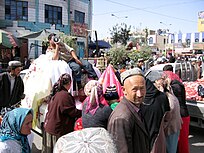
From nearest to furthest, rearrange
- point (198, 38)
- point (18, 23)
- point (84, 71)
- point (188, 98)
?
1. point (84, 71)
2. point (188, 98)
3. point (18, 23)
4. point (198, 38)

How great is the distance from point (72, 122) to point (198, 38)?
49.2 m

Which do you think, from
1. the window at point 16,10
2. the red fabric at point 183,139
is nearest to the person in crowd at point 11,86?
the red fabric at point 183,139

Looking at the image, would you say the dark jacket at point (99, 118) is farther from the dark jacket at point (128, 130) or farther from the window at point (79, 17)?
the window at point (79, 17)

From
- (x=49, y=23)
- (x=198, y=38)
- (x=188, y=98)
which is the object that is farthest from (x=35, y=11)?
(x=198, y=38)

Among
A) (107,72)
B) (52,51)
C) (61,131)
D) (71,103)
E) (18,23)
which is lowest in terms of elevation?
(61,131)

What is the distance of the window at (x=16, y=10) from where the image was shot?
23000 mm

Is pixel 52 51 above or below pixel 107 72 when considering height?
above

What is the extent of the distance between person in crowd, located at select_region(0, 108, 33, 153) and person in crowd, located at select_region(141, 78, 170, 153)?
1.54 metres

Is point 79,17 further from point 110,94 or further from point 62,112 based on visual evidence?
point 110,94

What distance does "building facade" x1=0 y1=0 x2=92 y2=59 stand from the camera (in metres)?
23.0

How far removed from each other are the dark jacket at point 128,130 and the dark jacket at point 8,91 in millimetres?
3458

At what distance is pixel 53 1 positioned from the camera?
2553cm

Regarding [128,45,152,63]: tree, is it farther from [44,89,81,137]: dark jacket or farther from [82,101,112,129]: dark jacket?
[82,101,112,129]: dark jacket

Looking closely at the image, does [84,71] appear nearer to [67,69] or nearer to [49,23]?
[67,69]
